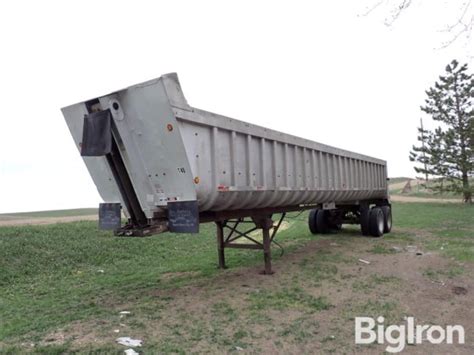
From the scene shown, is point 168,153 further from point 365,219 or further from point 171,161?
point 365,219

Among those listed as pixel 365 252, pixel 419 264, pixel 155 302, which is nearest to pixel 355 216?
pixel 365 252

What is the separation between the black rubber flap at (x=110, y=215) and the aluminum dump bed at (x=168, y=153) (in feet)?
0.37

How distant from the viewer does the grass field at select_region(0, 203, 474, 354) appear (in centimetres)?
469

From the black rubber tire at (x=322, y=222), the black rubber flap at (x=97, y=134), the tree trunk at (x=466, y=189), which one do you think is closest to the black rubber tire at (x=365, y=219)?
the black rubber tire at (x=322, y=222)

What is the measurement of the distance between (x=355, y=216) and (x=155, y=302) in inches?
368

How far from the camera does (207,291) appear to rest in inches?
264

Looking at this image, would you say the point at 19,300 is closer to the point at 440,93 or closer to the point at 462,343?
the point at 462,343

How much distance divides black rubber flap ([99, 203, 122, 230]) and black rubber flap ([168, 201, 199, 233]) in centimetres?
112

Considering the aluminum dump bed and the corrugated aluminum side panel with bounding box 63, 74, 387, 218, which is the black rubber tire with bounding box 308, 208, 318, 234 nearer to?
the corrugated aluminum side panel with bounding box 63, 74, 387, 218

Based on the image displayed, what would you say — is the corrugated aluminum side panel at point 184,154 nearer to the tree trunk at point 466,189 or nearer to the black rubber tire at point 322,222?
the black rubber tire at point 322,222

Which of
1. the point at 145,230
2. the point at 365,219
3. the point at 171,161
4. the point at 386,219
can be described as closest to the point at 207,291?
the point at 145,230

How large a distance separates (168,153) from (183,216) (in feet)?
2.87

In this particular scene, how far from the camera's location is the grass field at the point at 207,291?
4.69 metres

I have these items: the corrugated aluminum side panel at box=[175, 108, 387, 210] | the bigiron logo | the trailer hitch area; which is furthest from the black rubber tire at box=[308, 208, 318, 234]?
the trailer hitch area
